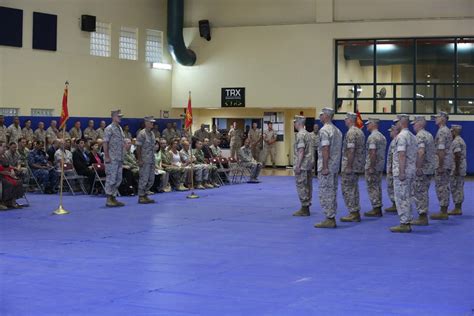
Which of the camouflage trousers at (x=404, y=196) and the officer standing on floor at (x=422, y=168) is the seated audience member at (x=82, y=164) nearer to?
the officer standing on floor at (x=422, y=168)

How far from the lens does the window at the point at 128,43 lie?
1088 inches

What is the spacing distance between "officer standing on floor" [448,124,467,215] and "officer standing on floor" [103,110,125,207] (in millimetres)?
6611

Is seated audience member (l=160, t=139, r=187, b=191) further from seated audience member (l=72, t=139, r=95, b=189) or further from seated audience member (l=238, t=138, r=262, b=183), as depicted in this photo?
seated audience member (l=238, t=138, r=262, b=183)

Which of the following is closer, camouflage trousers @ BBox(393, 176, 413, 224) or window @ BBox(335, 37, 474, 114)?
camouflage trousers @ BBox(393, 176, 413, 224)

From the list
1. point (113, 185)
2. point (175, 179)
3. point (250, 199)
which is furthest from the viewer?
point (175, 179)

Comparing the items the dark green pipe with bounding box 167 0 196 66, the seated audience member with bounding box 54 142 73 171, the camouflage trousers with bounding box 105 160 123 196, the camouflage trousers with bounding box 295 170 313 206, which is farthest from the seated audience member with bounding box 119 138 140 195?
the dark green pipe with bounding box 167 0 196 66

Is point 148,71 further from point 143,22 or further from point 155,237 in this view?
point 155,237

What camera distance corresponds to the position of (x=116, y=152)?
1538 cm

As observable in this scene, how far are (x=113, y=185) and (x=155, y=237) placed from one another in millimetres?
4477

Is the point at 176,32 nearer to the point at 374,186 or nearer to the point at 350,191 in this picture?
the point at 374,186

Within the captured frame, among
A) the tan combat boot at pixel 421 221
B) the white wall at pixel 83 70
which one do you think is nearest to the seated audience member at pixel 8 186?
the tan combat boot at pixel 421 221

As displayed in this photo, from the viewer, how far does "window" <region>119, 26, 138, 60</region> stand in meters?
27.6

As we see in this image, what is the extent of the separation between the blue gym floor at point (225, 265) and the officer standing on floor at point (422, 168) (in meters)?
0.43

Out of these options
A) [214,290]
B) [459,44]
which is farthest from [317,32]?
[214,290]
